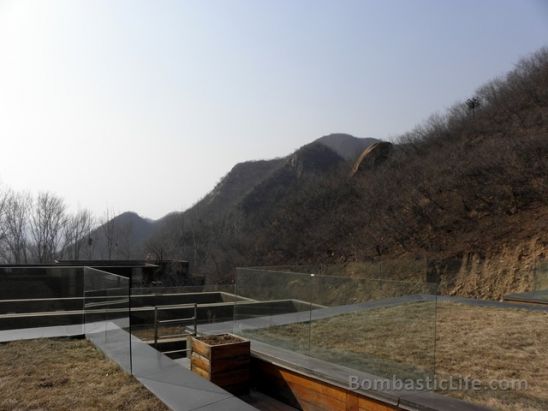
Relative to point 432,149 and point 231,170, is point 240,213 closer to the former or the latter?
point 231,170

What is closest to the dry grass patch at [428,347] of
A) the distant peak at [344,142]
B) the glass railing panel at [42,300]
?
the glass railing panel at [42,300]

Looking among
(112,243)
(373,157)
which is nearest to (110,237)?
(112,243)

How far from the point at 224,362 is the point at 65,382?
6.30ft

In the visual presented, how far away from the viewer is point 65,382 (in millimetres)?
4426

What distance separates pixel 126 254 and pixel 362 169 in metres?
27.3

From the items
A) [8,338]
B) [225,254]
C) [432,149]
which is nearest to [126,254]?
[225,254]

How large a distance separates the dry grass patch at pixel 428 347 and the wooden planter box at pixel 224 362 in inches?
24.2

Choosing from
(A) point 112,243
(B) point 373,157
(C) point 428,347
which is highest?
(B) point 373,157

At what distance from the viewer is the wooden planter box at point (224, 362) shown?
18.0 feet

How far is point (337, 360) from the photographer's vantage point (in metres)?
5.07

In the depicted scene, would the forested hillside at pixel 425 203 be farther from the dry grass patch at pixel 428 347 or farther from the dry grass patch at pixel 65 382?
the dry grass patch at pixel 65 382

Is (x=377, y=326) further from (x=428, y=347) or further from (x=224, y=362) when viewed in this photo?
(x=224, y=362)

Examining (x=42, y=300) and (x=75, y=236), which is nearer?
(x=42, y=300)

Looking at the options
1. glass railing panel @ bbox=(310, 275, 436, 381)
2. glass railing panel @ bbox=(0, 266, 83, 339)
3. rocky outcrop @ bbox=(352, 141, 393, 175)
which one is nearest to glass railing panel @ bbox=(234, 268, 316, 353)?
glass railing panel @ bbox=(310, 275, 436, 381)
